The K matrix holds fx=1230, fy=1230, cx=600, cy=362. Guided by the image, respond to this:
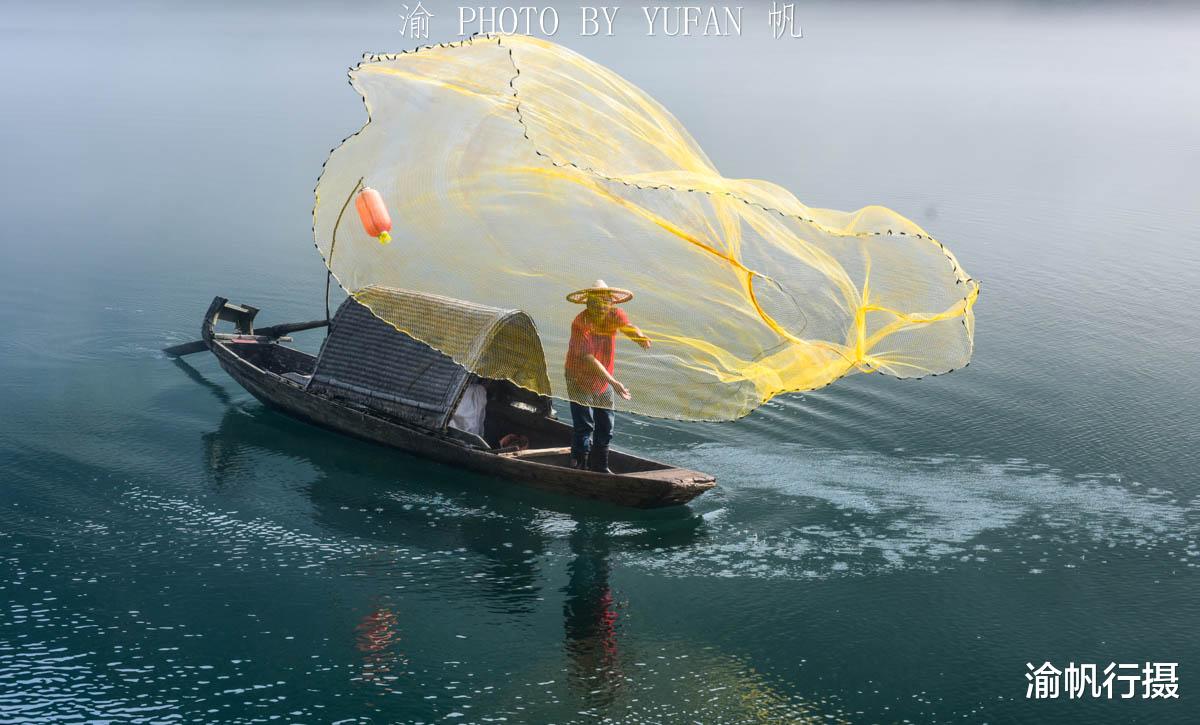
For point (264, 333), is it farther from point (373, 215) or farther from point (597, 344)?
point (597, 344)

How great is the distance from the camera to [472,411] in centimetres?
1067

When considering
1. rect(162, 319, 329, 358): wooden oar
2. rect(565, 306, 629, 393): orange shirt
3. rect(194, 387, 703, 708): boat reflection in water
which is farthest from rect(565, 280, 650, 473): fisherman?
rect(162, 319, 329, 358): wooden oar

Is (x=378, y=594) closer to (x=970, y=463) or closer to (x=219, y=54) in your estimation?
(x=970, y=463)

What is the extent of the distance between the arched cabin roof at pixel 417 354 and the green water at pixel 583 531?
57 centimetres

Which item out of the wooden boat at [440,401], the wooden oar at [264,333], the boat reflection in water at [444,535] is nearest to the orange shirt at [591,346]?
the wooden boat at [440,401]

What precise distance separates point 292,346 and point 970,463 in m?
7.16

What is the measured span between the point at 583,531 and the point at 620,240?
237cm

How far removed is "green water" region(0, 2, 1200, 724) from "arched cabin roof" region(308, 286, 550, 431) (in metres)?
0.57

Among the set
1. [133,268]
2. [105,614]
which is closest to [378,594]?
[105,614]

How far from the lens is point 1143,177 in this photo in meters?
25.6

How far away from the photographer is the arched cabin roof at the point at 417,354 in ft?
32.5

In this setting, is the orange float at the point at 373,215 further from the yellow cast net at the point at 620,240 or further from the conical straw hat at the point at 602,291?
the conical straw hat at the point at 602,291

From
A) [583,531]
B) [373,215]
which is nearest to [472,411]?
[583,531]

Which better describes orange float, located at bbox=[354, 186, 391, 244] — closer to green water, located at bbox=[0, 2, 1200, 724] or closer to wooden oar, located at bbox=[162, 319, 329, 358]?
green water, located at bbox=[0, 2, 1200, 724]
